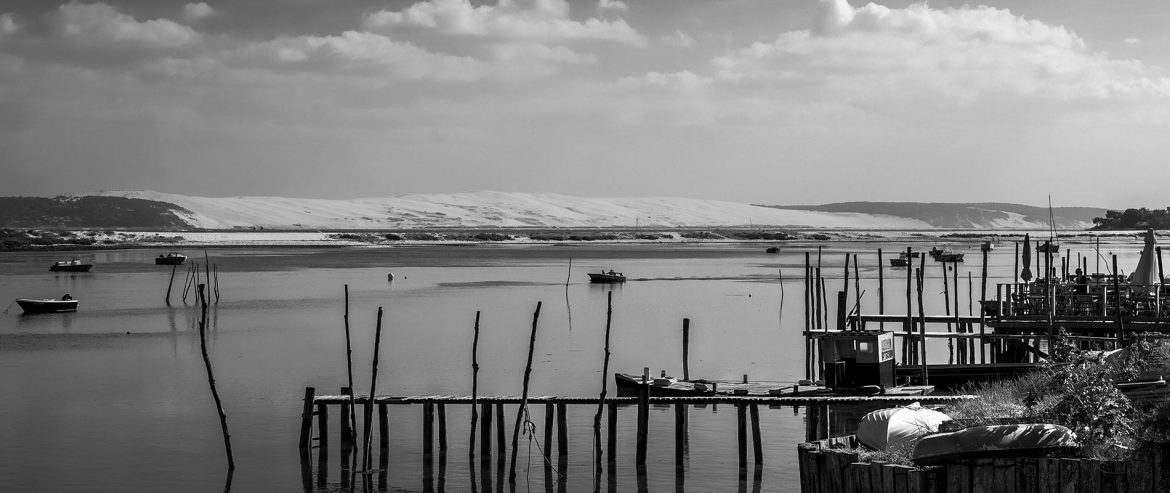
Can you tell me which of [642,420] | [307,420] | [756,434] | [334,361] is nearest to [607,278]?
[334,361]

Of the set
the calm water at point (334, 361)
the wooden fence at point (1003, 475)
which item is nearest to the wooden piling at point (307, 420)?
the calm water at point (334, 361)

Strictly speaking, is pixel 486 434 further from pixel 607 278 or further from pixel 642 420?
pixel 607 278

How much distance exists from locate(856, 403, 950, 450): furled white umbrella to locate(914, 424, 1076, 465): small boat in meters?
1.42

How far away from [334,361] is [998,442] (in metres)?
27.6

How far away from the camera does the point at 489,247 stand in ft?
505

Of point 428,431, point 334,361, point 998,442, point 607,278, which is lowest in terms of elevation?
point 334,361

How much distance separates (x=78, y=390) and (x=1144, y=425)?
2746cm

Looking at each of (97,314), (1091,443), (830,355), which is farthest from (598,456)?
(97,314)

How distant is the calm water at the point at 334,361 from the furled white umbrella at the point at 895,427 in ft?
13.9

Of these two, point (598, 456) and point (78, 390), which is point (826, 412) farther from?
point (78, 390)

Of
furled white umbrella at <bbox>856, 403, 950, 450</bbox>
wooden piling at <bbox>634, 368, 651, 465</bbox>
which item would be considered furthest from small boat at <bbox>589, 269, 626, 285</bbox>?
furled white umbrella at <bbox>856, 403, 950, 450</bbox>

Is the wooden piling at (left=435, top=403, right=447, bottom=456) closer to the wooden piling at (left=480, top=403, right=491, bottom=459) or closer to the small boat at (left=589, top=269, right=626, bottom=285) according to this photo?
the wooden piling at (left=480, top=403, right=491, bottom=459)

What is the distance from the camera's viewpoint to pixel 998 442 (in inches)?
585

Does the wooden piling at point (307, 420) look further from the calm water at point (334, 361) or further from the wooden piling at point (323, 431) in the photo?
the calm water at point (334, 361)
